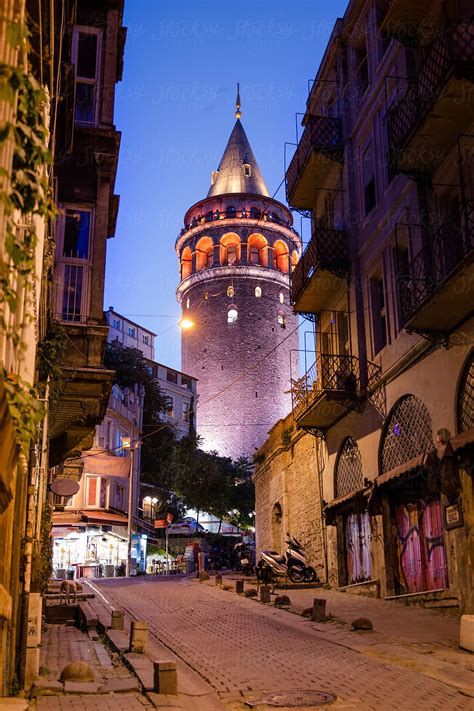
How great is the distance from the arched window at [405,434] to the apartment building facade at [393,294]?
5 cm

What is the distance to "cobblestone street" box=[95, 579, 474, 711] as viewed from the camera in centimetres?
768

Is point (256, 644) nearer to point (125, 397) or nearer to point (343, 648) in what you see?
point (343, 648)

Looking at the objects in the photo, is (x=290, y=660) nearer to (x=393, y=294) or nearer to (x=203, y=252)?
(x=393, y=294)

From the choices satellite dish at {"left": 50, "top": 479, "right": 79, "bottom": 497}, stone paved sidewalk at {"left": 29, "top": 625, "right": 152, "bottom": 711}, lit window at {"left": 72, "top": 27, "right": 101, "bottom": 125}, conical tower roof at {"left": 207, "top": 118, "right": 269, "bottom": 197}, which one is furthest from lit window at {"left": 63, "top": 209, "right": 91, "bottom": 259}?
conical tower roof at {"left": 207, "top": 118, "right": 269, "bottom": 197}

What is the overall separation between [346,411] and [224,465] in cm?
4518

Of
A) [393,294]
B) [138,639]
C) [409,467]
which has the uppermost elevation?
[393,294]

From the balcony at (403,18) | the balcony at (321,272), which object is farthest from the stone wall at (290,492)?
the balcony at (403,18)

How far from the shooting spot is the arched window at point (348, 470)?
2048cm

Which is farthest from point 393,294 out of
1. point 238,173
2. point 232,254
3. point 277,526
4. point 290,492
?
point 238,173

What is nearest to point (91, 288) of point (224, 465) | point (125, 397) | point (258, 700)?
point (258, 700)

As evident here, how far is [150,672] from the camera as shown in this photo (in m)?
9.05

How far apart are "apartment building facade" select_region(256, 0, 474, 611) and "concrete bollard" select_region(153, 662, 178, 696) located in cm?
687

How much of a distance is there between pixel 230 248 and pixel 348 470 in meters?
52.6

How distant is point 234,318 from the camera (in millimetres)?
71875
